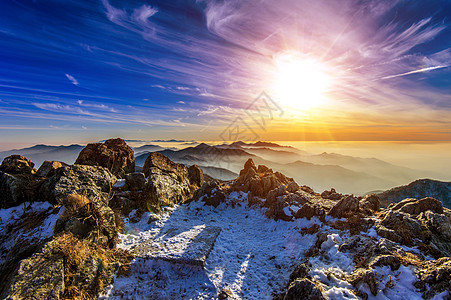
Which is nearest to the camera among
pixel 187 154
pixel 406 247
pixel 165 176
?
pixel 406 247

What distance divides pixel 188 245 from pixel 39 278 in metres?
7.30

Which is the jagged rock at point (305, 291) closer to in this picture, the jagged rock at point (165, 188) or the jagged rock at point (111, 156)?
the jagged rock at point (165, 188)

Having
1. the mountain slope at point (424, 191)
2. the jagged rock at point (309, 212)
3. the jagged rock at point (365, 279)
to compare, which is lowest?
the mountain slope at point (424, 191)

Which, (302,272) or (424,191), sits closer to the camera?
(302,272)

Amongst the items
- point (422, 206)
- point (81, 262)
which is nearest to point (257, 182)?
point (422, 206)

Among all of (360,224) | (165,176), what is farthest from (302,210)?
(165,176)

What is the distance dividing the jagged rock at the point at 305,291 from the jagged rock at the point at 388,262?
3578mm

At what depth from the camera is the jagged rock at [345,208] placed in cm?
1545

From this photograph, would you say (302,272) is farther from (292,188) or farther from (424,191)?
(424,191)

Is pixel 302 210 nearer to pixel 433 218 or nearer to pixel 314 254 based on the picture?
pixel 314 254

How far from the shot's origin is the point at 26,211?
12.8 meters

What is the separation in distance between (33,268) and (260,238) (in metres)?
13.9

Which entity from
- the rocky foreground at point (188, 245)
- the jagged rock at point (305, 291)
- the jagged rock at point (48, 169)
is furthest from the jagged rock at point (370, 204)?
the jagged rock at point (48, 169)

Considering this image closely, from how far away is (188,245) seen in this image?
12.9m
